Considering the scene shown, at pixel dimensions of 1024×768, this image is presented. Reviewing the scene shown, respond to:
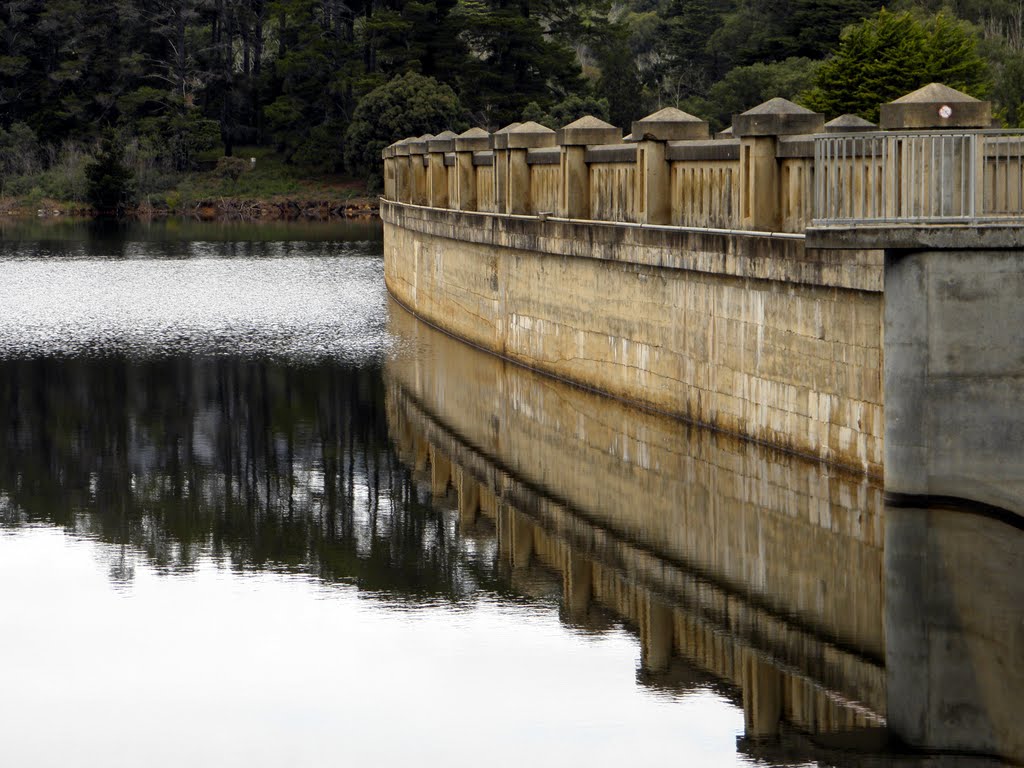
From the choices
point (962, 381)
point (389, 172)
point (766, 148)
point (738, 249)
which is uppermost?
point (766, 148)

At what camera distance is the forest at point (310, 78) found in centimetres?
9794

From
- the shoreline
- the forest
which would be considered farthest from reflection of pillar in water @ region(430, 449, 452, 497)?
the shoreline

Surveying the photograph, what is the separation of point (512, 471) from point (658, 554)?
4.47 metres

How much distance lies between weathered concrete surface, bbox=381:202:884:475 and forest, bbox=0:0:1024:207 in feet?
205

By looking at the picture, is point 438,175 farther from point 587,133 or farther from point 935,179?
point 935,179

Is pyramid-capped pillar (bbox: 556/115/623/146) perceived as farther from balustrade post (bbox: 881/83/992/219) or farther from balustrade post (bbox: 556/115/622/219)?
balustrade post (bbox: 881/83/992/219)

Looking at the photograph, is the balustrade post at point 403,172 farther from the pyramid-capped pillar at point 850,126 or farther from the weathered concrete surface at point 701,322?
the pyramid-capped pillar at point 850,126

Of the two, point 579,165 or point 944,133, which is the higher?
point 944,133

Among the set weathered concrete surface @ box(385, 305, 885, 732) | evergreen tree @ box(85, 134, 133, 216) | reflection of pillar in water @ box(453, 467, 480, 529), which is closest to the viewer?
weathered concrete surface @ box(385, 305, 885, 732)

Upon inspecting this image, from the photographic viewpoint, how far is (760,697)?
36.8ft

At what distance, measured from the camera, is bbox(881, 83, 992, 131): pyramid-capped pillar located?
15773 millimetres

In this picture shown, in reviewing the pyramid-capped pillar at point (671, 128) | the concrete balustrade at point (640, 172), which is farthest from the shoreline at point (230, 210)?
the pyramid-capped pillar at point (671, 128)

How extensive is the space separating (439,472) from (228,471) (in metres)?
2.30

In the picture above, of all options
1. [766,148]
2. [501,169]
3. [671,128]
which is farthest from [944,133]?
[501,169]
